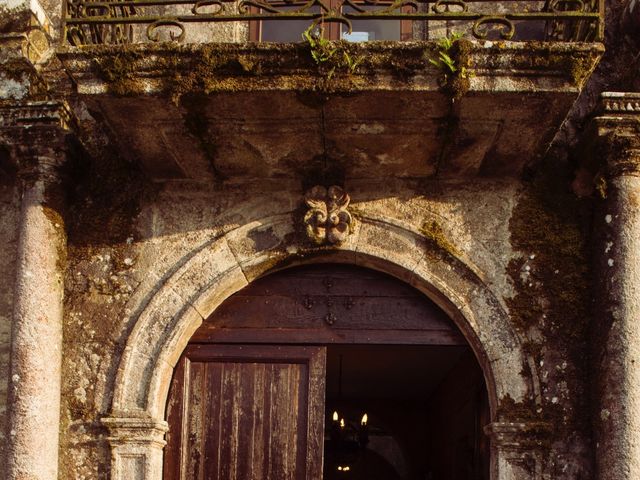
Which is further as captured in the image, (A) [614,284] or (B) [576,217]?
(B) [576,217]

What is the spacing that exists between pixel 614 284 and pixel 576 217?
55cm

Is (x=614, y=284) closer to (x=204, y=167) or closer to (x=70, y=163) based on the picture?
(x=204, y=167)

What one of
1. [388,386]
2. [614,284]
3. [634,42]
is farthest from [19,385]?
[388,386]

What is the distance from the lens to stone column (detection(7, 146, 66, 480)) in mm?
5316

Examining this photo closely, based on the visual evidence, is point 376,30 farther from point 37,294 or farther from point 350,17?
point 37,294

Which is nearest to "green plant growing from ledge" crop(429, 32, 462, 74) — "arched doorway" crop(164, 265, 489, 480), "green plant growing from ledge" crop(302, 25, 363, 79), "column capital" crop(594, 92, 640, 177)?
"green plant growing from ledge" crop(302, 25, 363, 79)

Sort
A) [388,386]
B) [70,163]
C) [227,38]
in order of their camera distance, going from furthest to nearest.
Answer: [388,386] → [227,38] → [70,163]

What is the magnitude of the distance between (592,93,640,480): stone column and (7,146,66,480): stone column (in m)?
3.05

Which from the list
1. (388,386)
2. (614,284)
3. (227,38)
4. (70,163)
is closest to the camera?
(614,284)

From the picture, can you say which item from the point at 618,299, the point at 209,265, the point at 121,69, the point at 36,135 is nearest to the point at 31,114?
the point at 36,135

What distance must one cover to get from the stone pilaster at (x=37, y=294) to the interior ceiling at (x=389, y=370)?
3197 mm

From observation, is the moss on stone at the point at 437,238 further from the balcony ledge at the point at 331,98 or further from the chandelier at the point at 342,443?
the chandelier at the point at 342,443

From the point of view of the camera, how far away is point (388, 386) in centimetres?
1180

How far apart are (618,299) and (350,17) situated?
2.10m
